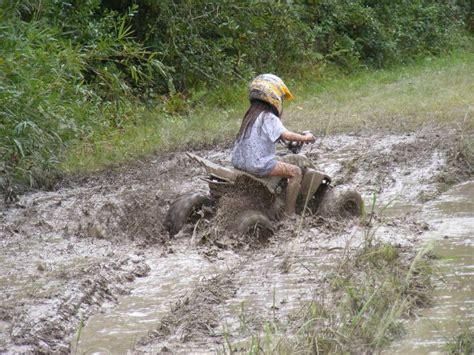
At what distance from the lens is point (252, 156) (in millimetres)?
8570

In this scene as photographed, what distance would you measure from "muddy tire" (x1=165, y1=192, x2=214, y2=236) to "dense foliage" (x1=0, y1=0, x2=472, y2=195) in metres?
1.97

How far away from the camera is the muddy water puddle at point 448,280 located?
18.1ft

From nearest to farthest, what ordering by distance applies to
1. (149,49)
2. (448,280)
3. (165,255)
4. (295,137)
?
(448,280) → (165,255) → (295,137) → (149,49)

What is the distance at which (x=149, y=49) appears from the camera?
16.7 meters

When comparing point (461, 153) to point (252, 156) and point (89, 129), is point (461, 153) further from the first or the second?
point (89, 129)

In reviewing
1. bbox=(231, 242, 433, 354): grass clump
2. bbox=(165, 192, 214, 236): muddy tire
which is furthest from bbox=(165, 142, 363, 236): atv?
bbox=(231, 242, 433, 354): grass clump


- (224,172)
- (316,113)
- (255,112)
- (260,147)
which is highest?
(255,112)

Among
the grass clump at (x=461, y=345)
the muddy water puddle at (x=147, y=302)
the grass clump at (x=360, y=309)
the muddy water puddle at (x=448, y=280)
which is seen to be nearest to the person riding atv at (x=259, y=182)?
the muddy water puddle at (x=147, y=302)

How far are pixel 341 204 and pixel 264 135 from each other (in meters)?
1.01

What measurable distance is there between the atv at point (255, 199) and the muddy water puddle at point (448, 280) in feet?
2.98

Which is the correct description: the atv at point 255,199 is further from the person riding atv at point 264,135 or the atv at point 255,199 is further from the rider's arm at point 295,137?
the rider's arm at point 295,137

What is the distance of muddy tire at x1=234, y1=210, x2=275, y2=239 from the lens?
829 centimetres

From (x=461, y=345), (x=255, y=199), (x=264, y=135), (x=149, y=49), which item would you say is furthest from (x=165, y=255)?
(x=149, y=49)

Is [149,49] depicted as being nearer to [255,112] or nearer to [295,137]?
[255,112]
